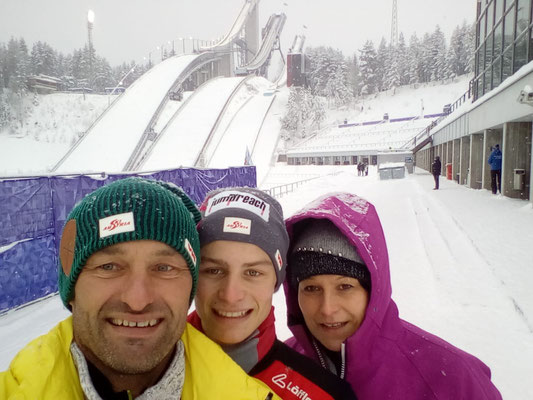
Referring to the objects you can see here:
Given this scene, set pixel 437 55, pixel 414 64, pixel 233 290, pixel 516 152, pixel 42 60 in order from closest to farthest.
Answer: pixel 233 290 → pixel 516 152 → pixel 42 60 → pixel 437 55 → pixel 414 64

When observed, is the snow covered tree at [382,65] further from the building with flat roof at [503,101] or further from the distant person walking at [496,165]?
the distant person walking at [496,165]

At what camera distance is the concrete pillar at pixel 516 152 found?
43.3 feet

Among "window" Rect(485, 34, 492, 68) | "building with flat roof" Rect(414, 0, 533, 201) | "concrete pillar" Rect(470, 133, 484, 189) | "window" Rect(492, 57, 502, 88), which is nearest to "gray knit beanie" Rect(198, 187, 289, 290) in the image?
"building with flat roof" Rect(414, 0, 533, 201)

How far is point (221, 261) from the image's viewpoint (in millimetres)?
1807

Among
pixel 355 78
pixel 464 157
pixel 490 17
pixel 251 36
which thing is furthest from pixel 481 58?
pixel 355 78

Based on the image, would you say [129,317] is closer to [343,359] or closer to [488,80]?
[343,359]

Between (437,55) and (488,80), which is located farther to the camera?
(437,55)

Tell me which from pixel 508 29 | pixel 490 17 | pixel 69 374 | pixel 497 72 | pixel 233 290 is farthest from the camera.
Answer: pixel 490 17

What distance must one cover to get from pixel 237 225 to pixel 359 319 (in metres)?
0.83

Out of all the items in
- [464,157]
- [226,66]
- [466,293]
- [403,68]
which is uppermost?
[403,68]

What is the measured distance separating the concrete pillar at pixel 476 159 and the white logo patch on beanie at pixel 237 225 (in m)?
19.6

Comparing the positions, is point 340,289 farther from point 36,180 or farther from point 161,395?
point 36,180

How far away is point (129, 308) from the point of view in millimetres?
1263

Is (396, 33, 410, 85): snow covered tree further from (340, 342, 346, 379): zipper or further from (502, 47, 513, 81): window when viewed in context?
(340, 342, 346, 379): zipper
